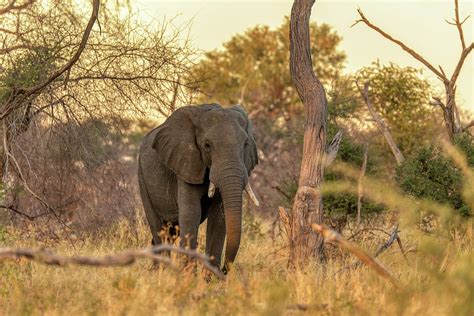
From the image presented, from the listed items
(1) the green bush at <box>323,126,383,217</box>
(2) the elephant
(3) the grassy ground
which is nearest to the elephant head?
(2) the elephant

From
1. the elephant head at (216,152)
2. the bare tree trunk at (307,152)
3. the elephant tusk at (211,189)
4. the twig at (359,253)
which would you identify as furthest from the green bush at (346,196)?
the twig at (359,253)

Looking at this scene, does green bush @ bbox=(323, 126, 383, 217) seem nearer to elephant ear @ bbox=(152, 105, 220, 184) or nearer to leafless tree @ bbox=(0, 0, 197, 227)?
leafless tree @ bbox=(0, 0, 197, 227)

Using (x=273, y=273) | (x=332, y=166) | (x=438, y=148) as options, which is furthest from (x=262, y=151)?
(x=273, y=273)

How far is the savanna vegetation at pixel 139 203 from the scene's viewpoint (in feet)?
22.6

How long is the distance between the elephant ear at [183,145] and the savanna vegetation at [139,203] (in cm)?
99

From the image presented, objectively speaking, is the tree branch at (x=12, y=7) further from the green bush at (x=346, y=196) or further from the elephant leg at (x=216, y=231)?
the green bush at (x=346, y=196)

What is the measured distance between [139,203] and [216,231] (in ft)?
18.7

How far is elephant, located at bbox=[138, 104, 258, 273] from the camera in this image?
9789 mm

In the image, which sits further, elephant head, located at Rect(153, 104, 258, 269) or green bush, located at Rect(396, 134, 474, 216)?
green bush, located at Rect(396, 134, 474, 216)

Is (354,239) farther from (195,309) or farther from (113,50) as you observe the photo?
(195,309)

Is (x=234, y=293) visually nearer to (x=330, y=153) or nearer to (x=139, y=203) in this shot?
(x=330, y=153)

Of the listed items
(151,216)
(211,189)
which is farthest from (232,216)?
(151,216)

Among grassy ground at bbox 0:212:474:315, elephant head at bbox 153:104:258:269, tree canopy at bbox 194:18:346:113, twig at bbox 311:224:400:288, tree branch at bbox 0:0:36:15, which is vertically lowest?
grassy ground at bbox 0:212:474:315

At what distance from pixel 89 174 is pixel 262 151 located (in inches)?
499
